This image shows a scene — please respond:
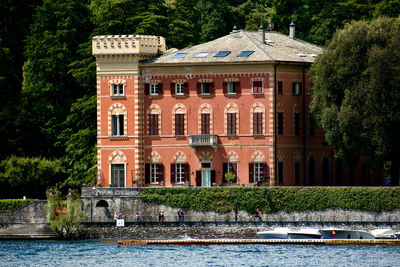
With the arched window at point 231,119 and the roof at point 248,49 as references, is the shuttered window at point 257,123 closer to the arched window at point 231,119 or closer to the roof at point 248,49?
the arched window at point 231,119

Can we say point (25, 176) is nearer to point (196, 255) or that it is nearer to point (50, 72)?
point (50, 72)

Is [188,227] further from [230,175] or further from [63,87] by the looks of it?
[63,87]

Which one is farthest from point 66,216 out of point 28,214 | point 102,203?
point 28,214

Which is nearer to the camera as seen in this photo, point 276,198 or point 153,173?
point 276,198

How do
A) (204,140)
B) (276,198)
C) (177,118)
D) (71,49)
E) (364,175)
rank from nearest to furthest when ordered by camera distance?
(276,198)
(204,140)
(177,118)
(364,175)
(71,49)

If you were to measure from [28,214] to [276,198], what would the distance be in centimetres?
1690

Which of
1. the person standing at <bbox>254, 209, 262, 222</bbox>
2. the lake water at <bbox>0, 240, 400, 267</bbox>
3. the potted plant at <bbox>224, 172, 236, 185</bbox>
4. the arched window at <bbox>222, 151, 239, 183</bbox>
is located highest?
the arched window at <bbox>222, 151, 239, 183</bbox>

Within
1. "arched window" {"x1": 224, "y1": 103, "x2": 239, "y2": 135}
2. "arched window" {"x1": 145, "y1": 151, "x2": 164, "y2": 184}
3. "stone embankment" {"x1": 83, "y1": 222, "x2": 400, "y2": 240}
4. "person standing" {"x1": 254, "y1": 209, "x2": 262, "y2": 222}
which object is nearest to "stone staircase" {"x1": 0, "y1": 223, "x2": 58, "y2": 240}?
"stone embankment" {"x1": 83, "y1": 222, "x2": 400, "y2": 240}

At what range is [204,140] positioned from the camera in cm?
9988

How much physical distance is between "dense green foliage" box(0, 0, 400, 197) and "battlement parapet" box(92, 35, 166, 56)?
6848 mm

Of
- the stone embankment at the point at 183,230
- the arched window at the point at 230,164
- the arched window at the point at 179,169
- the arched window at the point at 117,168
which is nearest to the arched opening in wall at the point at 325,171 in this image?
the arched window at the point at 230,164

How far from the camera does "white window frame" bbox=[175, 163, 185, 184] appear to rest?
3964 inches

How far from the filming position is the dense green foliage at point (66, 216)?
9650cm

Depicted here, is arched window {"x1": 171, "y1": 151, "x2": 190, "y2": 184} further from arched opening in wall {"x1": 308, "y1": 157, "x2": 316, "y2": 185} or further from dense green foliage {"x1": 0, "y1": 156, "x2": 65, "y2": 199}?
dense green foliage {"x1": 0, "y1": 156, "x2": 65, "y2": 199}
